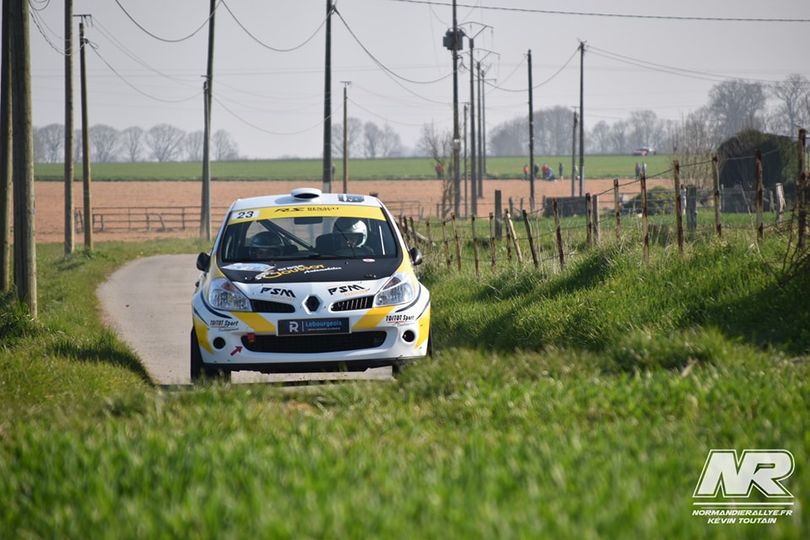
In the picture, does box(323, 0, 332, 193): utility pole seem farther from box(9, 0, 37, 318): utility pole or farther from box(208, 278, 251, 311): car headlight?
box(208, 278, 251, 311): car headlight

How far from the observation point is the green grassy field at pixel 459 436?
4.57 metres

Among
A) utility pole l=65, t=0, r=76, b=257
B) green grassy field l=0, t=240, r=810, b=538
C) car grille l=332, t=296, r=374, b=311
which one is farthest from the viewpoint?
utility pole l=65, t=0, r=76, b=257

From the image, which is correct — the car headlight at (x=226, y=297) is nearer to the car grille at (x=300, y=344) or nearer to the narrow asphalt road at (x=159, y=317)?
the car grille at (x=300, y=344)

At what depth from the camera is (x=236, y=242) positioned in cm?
1167

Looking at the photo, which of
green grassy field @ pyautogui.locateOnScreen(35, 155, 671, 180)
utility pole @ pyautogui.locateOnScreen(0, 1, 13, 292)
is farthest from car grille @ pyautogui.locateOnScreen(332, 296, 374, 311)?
green grassy field @ pyautogui.locateOnScreen(35, 155, 671, 180)

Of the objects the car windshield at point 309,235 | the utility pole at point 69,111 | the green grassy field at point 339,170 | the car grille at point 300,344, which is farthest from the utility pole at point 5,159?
the green grassy field at point 339,170

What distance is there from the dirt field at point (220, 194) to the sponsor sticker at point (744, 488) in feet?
223

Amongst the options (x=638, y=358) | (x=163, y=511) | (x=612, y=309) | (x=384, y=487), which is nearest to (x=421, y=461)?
(x=384, y=487)

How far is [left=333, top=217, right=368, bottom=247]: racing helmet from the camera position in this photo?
38.9ft

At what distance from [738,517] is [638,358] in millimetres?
3757

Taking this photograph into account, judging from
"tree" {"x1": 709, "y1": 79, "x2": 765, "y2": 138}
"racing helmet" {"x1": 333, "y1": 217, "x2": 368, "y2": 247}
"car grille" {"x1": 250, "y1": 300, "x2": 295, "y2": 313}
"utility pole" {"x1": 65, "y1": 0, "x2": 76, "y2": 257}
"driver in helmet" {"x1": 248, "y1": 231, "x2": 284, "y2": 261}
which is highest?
"tree" {"x1": 709, "y1": 79, "x2": 765, "y2": 138}

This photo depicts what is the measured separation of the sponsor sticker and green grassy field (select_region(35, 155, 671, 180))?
110678mm

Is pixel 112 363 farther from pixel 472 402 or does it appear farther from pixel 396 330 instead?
pixel 472 402

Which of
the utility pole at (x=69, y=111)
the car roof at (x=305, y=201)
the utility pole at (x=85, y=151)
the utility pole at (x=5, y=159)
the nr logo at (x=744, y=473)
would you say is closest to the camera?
the nr logo at (x=744, y=473)
